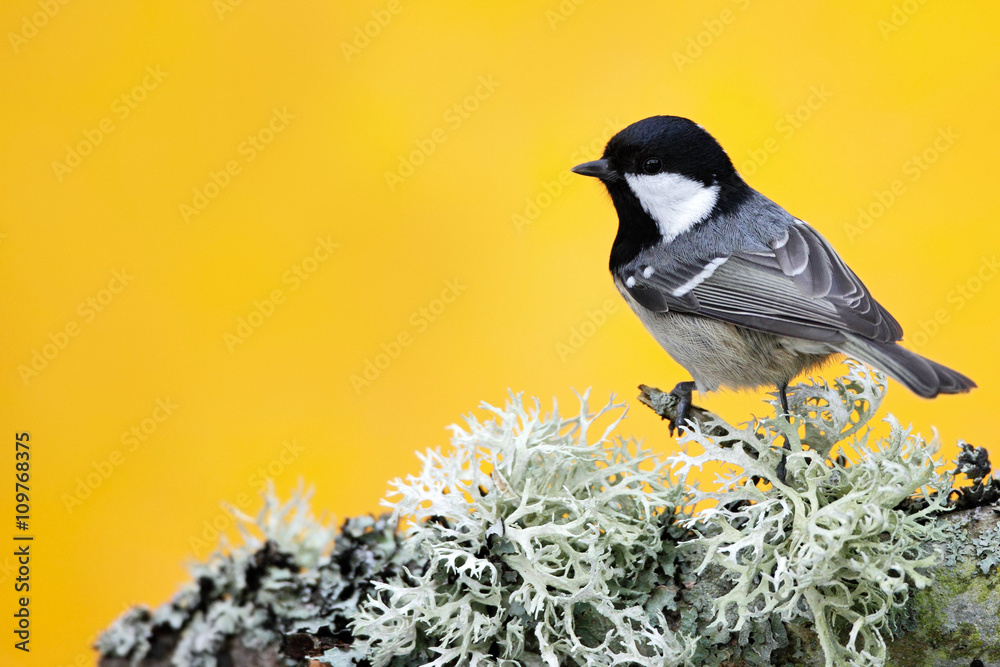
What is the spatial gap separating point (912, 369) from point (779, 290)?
0.36 m

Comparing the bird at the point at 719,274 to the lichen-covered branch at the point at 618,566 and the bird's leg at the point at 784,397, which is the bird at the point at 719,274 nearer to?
the bird's leg at the point at 784,397

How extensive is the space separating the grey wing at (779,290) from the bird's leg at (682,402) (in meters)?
0.18

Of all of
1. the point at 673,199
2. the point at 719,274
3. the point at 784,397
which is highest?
the point at 673,199

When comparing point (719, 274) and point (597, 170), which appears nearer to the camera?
point (719, 274)

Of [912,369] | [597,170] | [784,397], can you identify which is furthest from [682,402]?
[597,170]

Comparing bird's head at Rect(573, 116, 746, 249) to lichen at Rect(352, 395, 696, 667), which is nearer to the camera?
lichen at Rect(352, 395, 696, 667)

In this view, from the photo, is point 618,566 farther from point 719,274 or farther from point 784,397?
point 719,274

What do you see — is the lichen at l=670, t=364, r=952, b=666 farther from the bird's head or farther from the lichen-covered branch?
the bird's head

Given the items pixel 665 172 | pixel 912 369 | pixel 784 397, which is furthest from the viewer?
pixel 665 172

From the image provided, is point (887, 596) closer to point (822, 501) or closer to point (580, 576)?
point (822, 501)

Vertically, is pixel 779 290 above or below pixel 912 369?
above

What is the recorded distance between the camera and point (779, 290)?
1.52 meters

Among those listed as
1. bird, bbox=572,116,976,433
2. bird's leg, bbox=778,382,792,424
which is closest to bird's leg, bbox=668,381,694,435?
bird, bbox=572,116,976,433

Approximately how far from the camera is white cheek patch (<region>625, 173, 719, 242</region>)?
173cm
